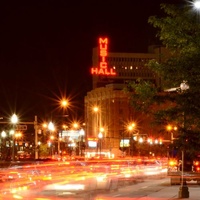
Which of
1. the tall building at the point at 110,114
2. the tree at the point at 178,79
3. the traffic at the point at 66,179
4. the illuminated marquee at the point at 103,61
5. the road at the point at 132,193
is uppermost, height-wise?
the illuminated marquee at the point at 103,61

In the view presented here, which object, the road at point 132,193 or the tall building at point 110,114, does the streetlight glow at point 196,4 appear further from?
the tall building at point 110,114

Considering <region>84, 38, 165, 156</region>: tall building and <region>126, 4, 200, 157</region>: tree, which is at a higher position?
<region>84, 38, 165, 156</region>: tall building

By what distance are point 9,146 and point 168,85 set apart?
9275 centimetres

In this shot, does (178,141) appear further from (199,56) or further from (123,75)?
(123,75)

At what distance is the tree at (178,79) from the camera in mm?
18498

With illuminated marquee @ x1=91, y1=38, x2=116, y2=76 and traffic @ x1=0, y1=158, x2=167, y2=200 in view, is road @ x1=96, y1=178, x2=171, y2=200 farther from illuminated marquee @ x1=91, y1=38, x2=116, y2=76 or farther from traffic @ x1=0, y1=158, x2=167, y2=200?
illuminated marquee @ x1=91, y1=38, x2=116, y2=76

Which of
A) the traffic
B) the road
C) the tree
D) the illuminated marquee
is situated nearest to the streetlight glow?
the tree

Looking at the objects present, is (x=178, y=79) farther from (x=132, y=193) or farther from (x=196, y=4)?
(x=132, y=193)

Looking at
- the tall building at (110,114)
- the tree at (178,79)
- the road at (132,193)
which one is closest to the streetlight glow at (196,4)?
the tree at (178,79)

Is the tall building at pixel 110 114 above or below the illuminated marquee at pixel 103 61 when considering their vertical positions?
below

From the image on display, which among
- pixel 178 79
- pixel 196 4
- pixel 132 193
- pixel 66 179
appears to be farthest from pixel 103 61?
pixel 196 4

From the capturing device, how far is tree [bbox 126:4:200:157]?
1850 cm

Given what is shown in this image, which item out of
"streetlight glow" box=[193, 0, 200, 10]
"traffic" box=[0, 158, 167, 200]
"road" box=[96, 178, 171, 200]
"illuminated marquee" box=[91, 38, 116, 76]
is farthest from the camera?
"illuminated marquee" box=[91, 38, 116, 76]

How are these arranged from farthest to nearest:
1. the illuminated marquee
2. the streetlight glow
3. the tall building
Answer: the tall building → the illuminated marquee → the streetlight glow
